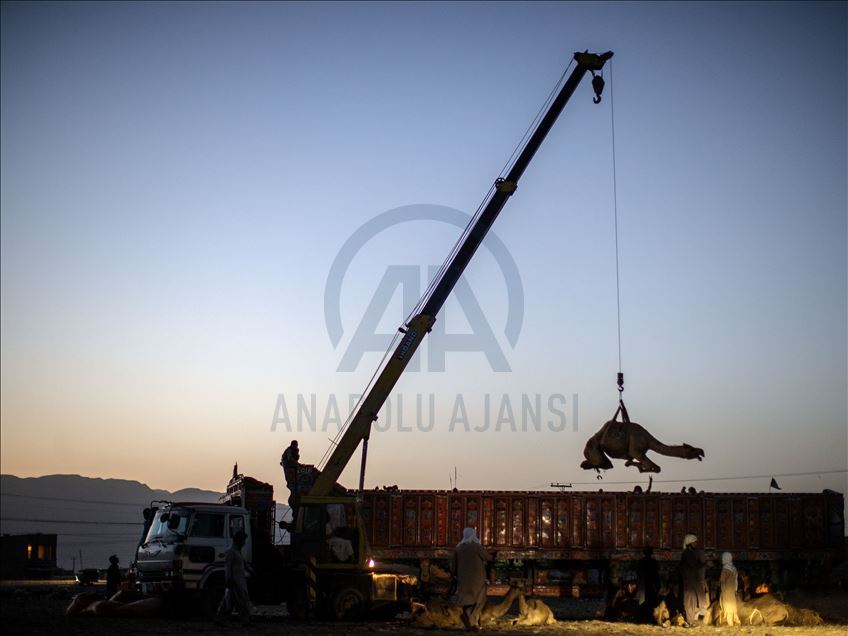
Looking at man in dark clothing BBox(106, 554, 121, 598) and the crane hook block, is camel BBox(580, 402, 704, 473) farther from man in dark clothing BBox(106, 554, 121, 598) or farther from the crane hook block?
man in dark clothing BBox(106, 554, 121, 598)

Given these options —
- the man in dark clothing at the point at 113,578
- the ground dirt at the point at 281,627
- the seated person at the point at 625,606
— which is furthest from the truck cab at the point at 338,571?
the man in dark clothing at the point at 113,578

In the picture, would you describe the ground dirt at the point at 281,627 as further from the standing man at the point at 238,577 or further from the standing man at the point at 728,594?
the standing man at the point at 728,594

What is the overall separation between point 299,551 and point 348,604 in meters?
1.51

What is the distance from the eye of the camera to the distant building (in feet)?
224

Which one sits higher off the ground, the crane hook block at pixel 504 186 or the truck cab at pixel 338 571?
the crane hook block at pixel 504 186

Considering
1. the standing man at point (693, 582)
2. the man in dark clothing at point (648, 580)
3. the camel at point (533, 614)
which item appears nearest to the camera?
the camel at point (533, 614)

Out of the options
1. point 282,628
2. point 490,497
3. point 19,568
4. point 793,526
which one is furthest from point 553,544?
point 19,568

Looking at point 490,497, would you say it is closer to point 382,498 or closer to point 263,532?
point 382,498

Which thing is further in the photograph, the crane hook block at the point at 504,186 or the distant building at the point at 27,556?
the distant building at the point at 27,556

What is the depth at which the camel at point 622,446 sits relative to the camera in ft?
85.0

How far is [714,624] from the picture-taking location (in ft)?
72.3

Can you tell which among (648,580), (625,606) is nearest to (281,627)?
(625,606)

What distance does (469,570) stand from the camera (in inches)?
735

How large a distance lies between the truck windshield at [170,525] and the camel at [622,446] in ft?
32.8
